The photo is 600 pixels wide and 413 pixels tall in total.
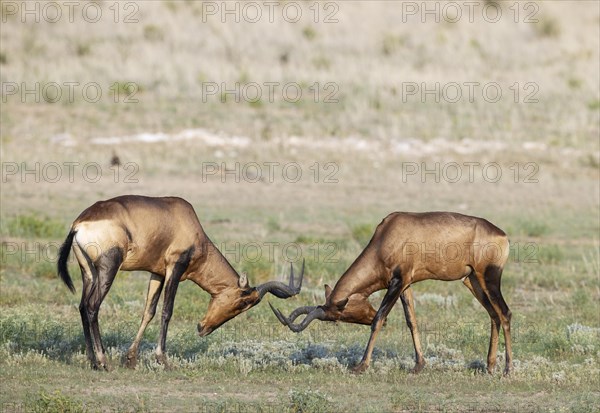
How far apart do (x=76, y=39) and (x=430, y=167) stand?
1378 cm

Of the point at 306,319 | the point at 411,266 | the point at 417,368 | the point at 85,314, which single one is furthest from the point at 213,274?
the point at 417,368

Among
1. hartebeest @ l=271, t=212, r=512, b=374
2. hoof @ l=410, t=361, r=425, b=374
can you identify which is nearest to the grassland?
hoof @ l=410, t=361, r=425, b=374

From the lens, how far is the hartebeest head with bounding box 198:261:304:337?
480 inches

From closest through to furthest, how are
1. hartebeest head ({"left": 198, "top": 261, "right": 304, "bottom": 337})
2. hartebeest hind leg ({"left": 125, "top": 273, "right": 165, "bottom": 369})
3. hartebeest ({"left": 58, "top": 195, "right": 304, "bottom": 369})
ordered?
hartebeest ({"left": 58, "top": 195, "right": 304, "bottom": 369})
hartebeest hind leg ({"left": 125, "top": 273, "right": 165, "bottom": 369})
hartebeest head ({"left": 198, "top": 261, "right": 304, "bottom": 337})

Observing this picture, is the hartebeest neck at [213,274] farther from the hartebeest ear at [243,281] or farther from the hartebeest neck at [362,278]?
the hartebeest neck at [362,278]

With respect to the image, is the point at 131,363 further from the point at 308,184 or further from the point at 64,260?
the point at 308,184

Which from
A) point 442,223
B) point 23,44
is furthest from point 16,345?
point 23,44

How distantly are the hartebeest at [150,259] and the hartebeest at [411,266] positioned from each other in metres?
0.49

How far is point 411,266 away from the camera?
39.1ft

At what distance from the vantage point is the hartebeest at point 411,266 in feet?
39.1

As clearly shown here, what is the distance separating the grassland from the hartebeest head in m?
0.41

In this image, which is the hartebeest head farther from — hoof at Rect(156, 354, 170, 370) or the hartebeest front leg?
the hartebeest front leg

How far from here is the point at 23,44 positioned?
37938 mm

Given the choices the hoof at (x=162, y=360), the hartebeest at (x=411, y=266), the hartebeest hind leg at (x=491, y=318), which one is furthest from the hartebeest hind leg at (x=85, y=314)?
the hartebeest hind leg at (x=491, y=318)
